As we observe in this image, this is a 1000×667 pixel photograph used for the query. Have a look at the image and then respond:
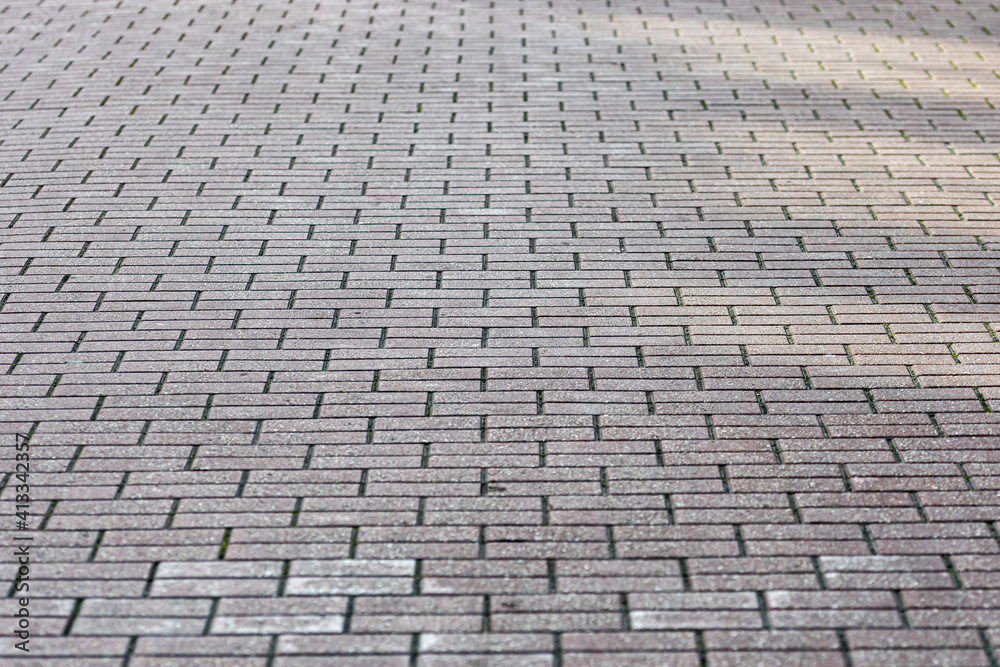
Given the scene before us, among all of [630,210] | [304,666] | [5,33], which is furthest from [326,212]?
[5,33]

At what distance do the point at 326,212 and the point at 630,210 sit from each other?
1.52 meters

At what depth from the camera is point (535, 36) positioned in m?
6.66

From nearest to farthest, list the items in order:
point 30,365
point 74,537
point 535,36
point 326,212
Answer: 1. point 74,537
2. point 30,365
3. point 326,212
4. point 535,36

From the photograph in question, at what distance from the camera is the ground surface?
102 inches

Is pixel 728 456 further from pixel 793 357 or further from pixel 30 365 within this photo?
pixel 30 365

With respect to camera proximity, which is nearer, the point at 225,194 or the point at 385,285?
the point at 385,285

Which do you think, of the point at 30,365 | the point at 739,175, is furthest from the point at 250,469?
the point at 739,175

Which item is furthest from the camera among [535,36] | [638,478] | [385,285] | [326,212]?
[535,36]

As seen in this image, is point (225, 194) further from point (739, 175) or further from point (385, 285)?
point (739, 175)

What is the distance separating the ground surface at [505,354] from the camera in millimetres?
2578

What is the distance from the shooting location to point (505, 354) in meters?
3.57

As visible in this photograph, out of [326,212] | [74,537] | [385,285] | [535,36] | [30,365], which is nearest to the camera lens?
[74,537]

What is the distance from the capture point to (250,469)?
3.04 metres

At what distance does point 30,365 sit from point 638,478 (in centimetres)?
236
